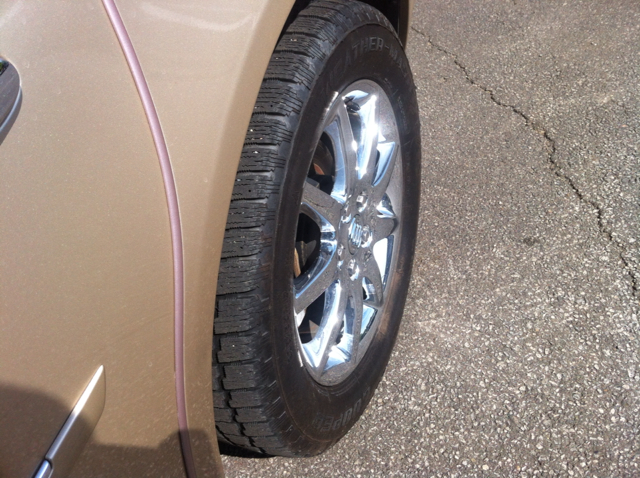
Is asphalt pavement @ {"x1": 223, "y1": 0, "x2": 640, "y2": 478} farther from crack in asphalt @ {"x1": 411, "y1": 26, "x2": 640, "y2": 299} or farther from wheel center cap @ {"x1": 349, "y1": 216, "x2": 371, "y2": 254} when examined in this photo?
wheel center cap @ {"x1": 349, "y1": 216, "x2": 371, "y2": 254}

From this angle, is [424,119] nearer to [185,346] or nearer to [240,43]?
[240,43]

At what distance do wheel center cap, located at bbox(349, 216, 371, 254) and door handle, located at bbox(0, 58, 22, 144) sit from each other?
1093 mm

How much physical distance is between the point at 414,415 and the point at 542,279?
31.6 inches

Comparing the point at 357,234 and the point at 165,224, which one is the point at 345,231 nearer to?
the point at 357,234

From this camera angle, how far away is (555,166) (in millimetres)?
2912

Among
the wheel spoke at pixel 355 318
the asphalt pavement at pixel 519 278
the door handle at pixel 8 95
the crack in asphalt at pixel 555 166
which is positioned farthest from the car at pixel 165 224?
the crack in asphalt at pixel 555 166

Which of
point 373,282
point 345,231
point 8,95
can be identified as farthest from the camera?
point 373,282

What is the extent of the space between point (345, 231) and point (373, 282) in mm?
283

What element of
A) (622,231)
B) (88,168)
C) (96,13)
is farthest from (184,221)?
(622,231)

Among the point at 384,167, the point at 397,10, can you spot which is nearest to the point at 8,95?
the point at 384,167

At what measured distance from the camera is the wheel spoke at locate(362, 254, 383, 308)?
76.3 inches

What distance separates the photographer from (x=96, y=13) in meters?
0.94

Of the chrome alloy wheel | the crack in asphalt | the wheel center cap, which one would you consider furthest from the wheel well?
the crack in asphalt

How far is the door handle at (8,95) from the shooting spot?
808 millimetres
